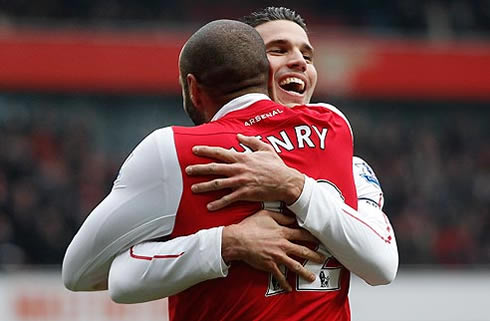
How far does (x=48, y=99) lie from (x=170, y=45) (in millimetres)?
1790

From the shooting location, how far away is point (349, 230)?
10.3 ft

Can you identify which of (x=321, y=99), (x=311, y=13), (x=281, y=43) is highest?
(x=281, y=43)

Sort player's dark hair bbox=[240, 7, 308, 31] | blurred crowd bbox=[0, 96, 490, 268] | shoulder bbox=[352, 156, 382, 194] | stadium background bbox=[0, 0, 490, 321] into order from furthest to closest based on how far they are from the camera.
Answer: stadium background bbox=[0, 0, 490, 321], blurred crowd bbox=[0, 96, 490, 268], player's dark hair bbox=[240, 7, 308, 31], shoulder bbox=[352, 156, 382, 194]

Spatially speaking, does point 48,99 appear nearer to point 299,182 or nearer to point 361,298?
point 361,298

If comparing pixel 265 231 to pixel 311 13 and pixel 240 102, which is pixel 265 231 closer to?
pixel 240 102

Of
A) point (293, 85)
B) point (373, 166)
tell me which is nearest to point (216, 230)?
point (293, 85)

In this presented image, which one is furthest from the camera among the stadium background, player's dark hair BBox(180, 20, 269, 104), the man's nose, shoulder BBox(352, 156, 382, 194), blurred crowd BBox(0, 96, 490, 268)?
the stadium background

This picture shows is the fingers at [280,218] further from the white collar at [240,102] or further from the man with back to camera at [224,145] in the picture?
the white collar at [240,102]

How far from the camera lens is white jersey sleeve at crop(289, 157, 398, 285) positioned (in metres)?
3.10

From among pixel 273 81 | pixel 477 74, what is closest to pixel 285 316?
pixel 273 81

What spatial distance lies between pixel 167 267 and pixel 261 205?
0.31 m

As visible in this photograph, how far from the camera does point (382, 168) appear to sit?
15.7 metres

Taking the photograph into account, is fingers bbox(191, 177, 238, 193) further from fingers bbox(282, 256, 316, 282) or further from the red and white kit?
fingers bbox(282, 256, 316, 282)

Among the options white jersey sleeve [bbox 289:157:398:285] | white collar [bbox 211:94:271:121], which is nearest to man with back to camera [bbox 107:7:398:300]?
white jersey sleeve [bbox 289:157:398:285]
